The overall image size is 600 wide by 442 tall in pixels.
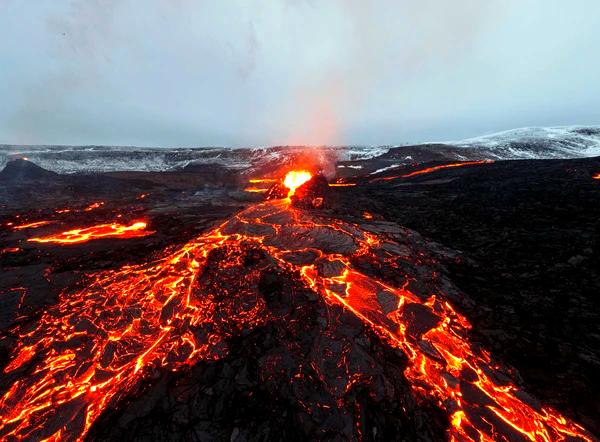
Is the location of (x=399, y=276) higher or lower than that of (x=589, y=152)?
higher

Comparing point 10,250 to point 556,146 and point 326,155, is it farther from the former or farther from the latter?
point 556,146

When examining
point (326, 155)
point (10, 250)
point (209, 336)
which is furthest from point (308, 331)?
point (326, 155)

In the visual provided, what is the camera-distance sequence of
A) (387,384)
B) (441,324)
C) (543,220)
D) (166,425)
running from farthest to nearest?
(543,220)
(441,324)
(387,384)
(166,425)

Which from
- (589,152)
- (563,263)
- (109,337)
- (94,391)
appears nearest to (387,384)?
(94,391)

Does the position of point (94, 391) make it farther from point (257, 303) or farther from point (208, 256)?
point (208, 256)

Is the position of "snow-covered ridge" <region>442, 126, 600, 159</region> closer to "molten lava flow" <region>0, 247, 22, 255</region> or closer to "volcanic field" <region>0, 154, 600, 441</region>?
"volcanic field" <region>0, 154, 600, 441</region>

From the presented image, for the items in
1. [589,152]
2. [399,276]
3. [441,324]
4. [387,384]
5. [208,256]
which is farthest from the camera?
[589,152]

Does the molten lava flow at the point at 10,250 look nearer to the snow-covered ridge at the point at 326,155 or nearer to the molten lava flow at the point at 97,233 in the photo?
the molten lava flow at the point at 97,233

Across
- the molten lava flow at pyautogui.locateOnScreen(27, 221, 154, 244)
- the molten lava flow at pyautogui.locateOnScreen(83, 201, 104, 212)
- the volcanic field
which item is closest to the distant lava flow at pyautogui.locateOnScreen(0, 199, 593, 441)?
the volcanic field
